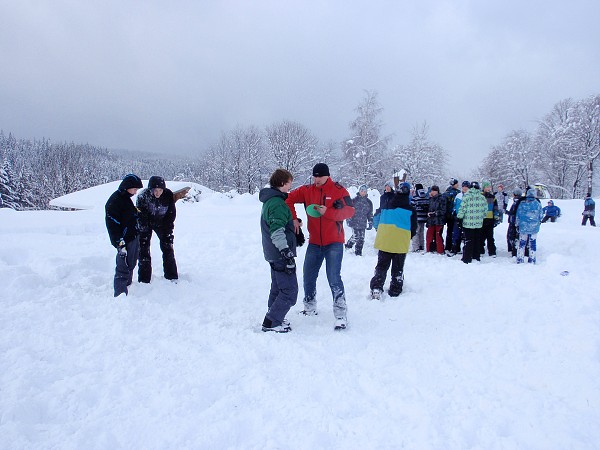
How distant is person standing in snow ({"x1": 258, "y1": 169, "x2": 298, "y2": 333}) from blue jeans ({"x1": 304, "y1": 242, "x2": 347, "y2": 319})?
0.54 metres

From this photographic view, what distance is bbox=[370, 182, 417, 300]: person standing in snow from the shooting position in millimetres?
5559

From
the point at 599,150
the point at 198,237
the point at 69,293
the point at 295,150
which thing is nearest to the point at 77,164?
the point at 295,150

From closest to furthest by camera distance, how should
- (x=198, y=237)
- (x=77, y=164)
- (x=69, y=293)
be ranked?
1. (x=69, y=293)
2. (x=198, y=237)
3. (x=77, y=164)

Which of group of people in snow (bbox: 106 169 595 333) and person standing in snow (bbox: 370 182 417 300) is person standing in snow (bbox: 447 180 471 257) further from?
person standing in snow (bbox: 370 182 417 300)

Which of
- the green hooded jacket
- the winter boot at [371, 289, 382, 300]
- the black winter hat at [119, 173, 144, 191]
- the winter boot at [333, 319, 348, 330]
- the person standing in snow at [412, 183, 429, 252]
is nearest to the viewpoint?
the winter boot at [333, 319, 348, 330]

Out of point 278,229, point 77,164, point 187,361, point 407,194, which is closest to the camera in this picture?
point 187,361

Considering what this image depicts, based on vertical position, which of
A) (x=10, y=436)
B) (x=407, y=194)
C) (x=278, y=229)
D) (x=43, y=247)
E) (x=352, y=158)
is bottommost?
(x=10, y=436)

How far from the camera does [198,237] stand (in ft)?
32.5

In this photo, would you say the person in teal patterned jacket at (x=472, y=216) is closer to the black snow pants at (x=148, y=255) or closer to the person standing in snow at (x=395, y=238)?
the person standing in snow at (x=395, y=238)

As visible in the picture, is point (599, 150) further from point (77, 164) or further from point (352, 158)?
point (77, 164)

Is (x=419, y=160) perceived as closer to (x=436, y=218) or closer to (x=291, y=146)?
(x=291, y=146)

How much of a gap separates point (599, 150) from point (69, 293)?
146ft

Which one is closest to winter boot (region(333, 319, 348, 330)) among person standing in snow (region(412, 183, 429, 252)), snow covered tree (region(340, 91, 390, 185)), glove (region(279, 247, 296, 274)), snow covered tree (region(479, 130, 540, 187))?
glove (region(279, 247, 296, 274))

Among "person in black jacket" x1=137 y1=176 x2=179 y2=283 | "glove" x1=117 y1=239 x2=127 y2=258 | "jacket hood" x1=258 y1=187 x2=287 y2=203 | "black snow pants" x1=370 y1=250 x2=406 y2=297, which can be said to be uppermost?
"jacket hood" x1=258 y1=187 x2=287 y2=203
